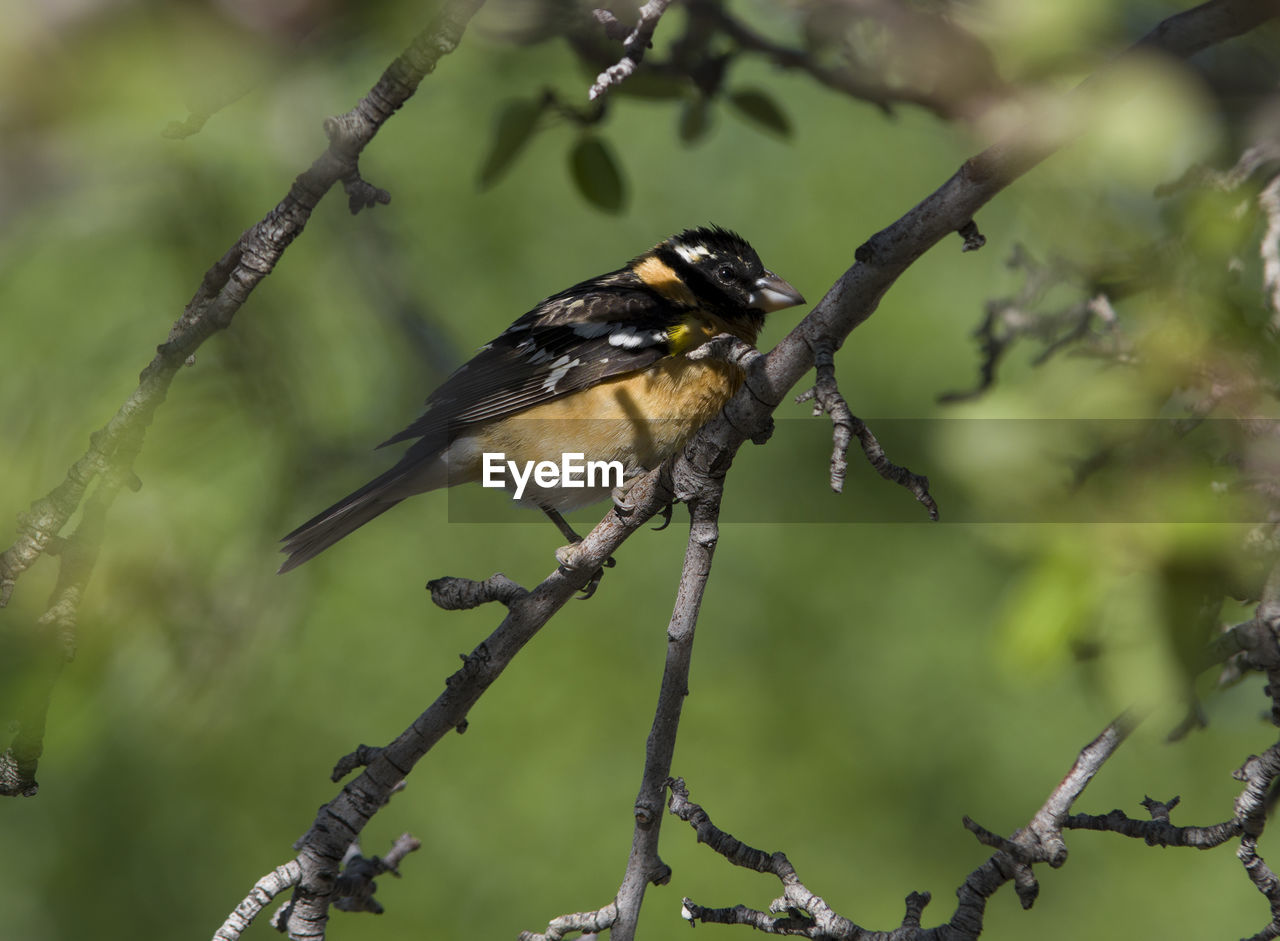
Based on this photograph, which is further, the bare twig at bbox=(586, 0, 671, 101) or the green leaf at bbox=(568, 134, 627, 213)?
the green leaf at bbox=(568, 134, 627, 213)

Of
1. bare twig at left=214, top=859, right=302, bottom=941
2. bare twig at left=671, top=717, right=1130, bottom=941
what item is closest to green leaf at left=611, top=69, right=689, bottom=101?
bare twig at left=671, top=717, right=1130, bottom=941

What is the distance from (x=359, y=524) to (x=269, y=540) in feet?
1.21

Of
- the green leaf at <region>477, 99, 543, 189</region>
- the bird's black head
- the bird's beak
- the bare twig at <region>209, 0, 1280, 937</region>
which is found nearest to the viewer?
the bare twig at <region>209, 0, 1280, 937</region>

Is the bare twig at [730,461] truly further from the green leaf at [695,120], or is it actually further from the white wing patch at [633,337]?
the green leaf at [695,120]

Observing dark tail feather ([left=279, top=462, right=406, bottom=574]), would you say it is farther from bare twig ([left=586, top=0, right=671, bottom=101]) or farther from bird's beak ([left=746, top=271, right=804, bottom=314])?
bare twig ([left=586, top=0, right=671, bottom=101])

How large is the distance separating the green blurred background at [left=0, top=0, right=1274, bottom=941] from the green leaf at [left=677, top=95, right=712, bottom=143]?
0.16m

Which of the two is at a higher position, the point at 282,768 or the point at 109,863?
the point at 282,768

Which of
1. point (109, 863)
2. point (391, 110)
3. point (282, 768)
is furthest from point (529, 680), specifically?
point (391, 110)

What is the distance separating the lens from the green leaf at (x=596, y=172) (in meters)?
3.19

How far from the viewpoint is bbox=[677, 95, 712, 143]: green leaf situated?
11.5 ft

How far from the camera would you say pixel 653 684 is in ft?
19.5

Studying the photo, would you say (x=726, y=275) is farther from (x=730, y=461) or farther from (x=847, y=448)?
(x=847, y=448)

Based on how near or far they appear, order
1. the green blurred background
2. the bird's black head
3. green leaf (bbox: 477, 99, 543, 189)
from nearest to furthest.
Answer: the green blurred background < green leaf (bbox: 477, 99, 543, 189) < the bird's black head

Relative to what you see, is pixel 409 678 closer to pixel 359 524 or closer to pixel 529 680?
pixel 529 680
